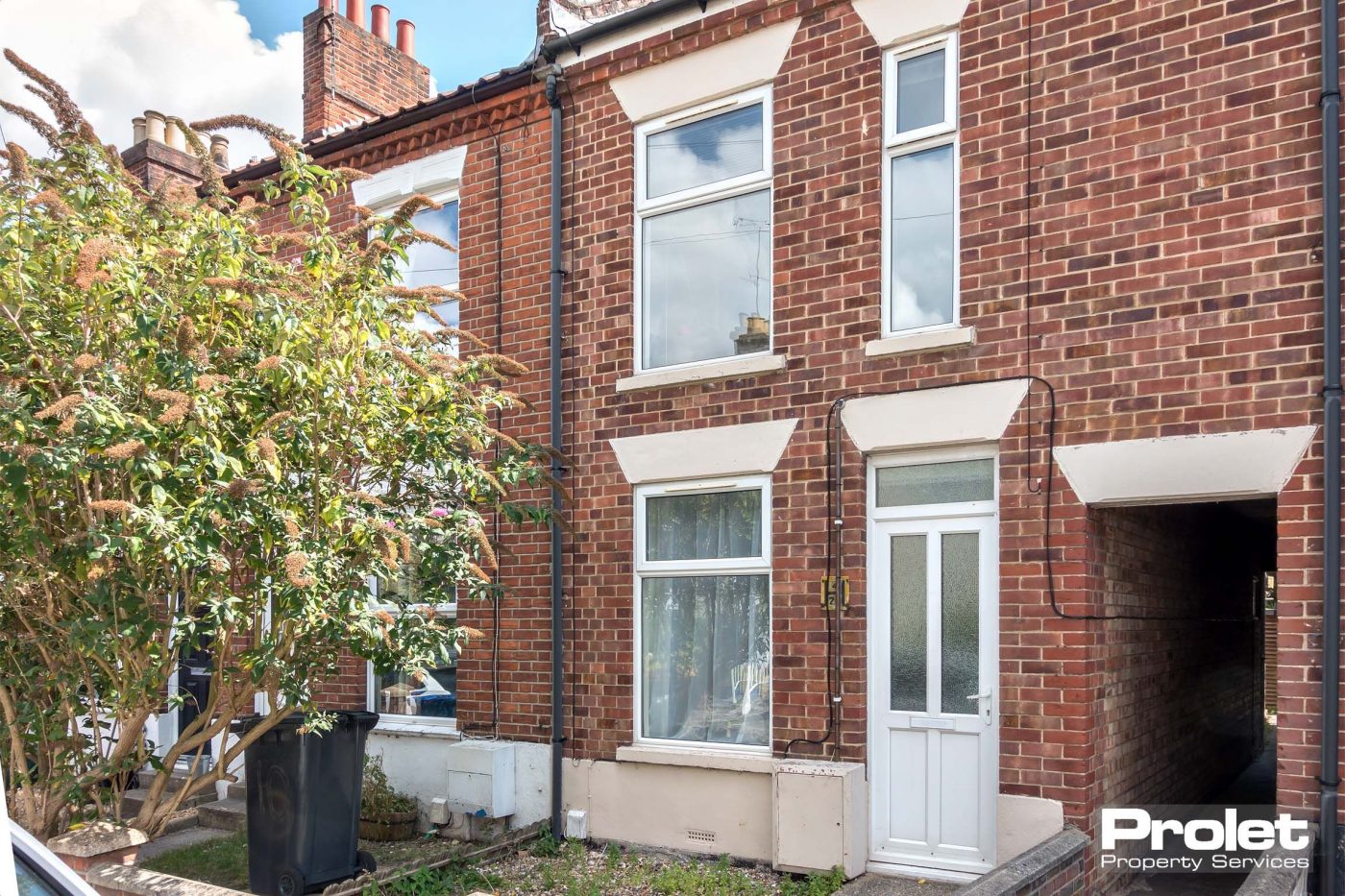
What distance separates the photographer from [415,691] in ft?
30.6

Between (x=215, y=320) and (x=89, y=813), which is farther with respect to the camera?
(x=89, y=813)

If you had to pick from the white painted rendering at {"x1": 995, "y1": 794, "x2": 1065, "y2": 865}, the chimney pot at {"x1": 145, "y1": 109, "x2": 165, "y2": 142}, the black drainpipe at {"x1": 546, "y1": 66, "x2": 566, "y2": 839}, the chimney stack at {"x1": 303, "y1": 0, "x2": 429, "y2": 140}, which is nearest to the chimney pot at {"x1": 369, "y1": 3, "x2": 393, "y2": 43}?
the chimney stack at {"x1": 303, "y1": 0, "x2": 429, "y2": 140}

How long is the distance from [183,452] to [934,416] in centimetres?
411

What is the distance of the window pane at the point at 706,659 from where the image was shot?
24.2ft

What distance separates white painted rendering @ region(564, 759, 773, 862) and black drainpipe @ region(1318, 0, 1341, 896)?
3.05 meters

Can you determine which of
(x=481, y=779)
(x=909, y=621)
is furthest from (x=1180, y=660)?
(x=481, y=779)

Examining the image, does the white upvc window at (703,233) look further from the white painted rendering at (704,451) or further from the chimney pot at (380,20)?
the chimney pot at (380,20)

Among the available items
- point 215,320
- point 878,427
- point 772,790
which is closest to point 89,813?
point 215,320

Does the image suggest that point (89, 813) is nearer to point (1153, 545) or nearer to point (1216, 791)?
point (1153, 545)

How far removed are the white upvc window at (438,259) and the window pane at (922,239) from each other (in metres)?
3.88

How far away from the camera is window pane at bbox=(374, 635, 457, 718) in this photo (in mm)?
9055

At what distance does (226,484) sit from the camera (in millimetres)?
5426

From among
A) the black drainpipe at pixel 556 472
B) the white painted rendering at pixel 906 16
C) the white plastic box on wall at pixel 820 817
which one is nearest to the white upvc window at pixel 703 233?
the black drainpipe at pixel 556 472

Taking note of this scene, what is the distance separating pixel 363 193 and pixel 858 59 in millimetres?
4832
